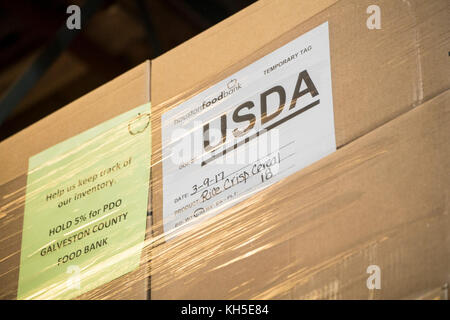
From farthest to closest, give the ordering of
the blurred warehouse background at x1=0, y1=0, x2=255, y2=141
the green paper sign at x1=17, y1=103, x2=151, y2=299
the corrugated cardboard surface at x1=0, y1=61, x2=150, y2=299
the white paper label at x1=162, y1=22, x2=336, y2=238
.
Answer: the blurred warehouse background at x1=0, y1=0, x2=255, y2=141
the corrugated cardboard surface at x1=0, y1=61, x2=150, y2=299
the green paper sign at x1=17, y1=103, x2=151, y2=299
the white paper label at x1=162, y1=22, x2=336, y2=238

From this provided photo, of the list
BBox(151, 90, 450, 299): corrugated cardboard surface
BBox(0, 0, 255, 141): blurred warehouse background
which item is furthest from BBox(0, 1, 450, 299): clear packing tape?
BBox(0, 0, 255, 141): blurred warehouse background

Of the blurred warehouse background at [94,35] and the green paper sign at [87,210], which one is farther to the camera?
the blurred warehouse background at [94,35]

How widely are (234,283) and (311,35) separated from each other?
1.30 feet

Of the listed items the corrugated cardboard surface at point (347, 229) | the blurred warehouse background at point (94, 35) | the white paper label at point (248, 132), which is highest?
the blurred warehouse background at point (94, 35)

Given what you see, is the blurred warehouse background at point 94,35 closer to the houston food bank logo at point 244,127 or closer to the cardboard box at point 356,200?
the houston food bank logo at point 244,127

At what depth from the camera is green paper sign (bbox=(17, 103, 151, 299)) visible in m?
1.00

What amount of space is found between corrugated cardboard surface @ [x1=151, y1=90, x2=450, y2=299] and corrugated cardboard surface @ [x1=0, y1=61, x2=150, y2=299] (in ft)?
1.11

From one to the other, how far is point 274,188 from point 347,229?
0.13 metres

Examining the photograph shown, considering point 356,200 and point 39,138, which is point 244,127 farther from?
point 39,138

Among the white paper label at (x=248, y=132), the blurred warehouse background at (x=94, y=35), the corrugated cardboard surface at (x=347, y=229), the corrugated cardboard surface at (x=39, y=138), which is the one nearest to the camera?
the corrugated cardboard surface at (x=347, y=229)

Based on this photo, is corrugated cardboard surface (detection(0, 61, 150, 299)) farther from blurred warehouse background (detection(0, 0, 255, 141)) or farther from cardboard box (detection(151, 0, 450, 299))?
blurred warehouse background (detection(0, 0, 255, 141))

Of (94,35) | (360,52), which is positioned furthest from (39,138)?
(94,35)

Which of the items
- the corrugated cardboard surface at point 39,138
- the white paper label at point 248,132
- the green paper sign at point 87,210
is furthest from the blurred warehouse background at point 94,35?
the white paper label at point 248,132

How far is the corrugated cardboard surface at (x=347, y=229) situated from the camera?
2.45 feet
